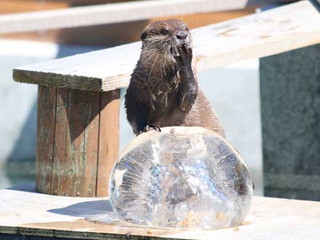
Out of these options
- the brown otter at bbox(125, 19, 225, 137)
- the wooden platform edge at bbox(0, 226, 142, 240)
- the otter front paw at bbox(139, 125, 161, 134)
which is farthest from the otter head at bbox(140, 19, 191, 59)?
the wooden platform edge at bbox(0, 226, 142, 240)

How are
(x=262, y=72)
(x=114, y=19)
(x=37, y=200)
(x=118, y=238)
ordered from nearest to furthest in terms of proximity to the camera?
1. (x=118, y=238)
2. (x=37, y=200)
3. (x=114, y=19)
4. (x=262, y=72)

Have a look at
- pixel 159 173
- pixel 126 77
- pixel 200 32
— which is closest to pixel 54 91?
pixel 126 77

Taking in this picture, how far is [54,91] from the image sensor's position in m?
5.32

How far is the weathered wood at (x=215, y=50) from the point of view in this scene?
5188 millimetres

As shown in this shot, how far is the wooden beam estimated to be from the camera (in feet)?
22.7

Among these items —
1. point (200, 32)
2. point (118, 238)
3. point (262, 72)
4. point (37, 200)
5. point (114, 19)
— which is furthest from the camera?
point (262, 72)

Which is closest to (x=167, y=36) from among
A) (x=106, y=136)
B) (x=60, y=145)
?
(x=106, y=136)

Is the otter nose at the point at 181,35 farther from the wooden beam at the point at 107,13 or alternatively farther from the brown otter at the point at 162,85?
the wooden beam at the point at 107,13

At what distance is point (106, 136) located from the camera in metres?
5.32

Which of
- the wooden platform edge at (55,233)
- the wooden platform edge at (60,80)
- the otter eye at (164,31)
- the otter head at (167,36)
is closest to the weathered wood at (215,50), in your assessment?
the wooden platform edge at (60,80)

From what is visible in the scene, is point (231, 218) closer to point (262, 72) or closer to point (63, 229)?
point (63, 229)

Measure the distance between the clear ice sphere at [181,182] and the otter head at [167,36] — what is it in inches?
14.8

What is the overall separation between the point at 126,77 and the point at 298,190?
2441mm

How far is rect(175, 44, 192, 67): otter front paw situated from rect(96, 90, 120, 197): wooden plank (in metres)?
0.66
